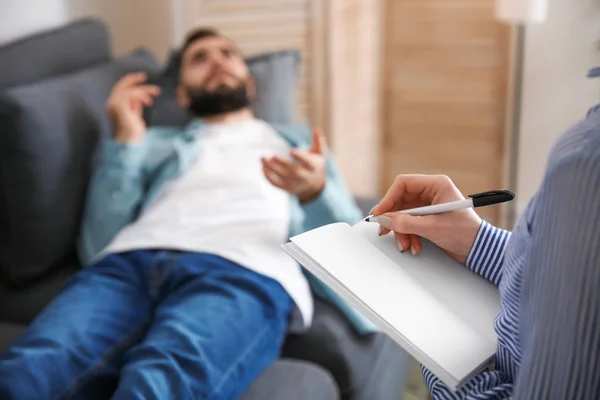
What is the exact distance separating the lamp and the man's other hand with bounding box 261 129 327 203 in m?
0.95

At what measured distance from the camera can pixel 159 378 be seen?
3.51ft

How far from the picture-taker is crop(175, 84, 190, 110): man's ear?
1.78m

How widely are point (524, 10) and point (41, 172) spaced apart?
4.35 ft

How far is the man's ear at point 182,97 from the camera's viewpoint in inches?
70.0

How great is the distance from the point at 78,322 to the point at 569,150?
946mm

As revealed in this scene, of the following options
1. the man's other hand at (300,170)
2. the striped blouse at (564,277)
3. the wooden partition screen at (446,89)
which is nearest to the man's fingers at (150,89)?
the man's other hand at (300,170)

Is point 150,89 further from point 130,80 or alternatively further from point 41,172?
point 41,172

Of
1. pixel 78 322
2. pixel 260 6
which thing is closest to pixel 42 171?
pixel 78 322

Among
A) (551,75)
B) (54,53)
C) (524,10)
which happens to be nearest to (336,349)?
(54,53)

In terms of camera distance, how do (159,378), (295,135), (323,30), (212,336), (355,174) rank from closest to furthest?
(159,378), (212,336), (295,135), (323,30), (355,174)

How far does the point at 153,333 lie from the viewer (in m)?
1.20

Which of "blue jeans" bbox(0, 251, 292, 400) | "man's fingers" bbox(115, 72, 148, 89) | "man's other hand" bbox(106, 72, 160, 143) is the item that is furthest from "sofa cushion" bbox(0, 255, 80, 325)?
"man's fingers" bbox(115, 72, 148, 89)

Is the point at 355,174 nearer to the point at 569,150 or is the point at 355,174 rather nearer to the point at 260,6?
the point at 260,6

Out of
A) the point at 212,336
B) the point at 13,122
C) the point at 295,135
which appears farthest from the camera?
the point at 295,135
